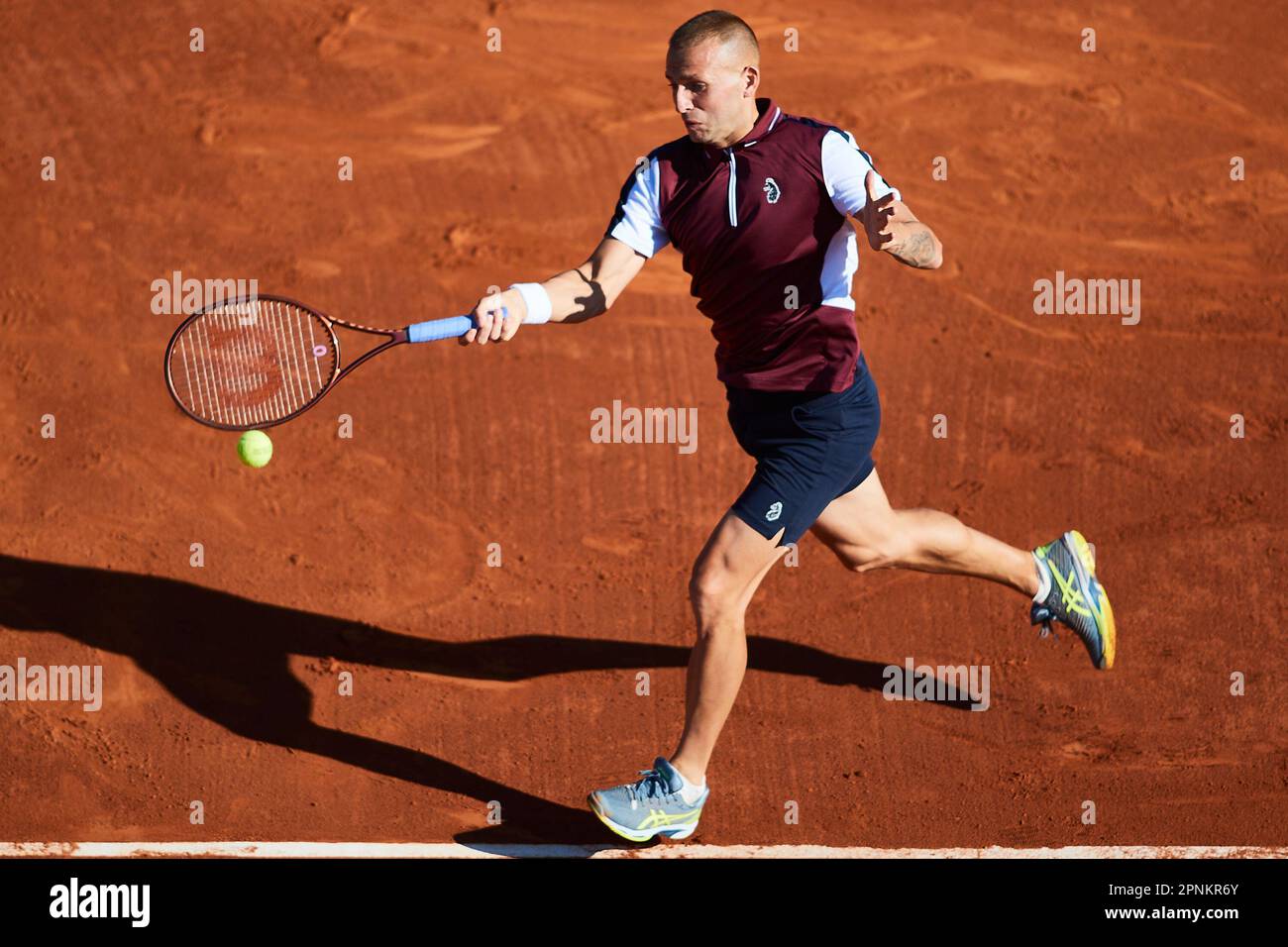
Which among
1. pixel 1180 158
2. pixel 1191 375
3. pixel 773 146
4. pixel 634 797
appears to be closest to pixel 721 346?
pixel 773 146

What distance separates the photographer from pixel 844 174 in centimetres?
477

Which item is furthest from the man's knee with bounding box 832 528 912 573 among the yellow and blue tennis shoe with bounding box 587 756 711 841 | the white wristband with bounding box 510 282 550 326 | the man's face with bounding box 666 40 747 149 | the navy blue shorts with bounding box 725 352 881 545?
the man's face with bounding box 666 40 747 149

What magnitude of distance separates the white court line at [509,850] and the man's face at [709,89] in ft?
8.47

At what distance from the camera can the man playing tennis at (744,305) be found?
4.74m

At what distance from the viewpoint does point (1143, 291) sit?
7551mm

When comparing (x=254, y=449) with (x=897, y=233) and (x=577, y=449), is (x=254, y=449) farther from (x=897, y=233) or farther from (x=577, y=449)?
(x=897, y=233)

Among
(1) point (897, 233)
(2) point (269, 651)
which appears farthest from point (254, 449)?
(1) point (897, 233)

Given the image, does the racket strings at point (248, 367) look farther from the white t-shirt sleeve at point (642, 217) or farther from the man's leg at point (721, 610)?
the man's leg at point (721, 610)

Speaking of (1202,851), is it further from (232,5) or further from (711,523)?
(232,5)

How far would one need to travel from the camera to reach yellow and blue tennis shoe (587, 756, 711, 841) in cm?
506

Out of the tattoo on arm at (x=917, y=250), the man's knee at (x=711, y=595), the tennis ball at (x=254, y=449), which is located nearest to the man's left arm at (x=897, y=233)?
the tattoo on arm at (x=917, y=250)

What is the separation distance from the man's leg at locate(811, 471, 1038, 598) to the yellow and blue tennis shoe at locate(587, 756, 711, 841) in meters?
1.02

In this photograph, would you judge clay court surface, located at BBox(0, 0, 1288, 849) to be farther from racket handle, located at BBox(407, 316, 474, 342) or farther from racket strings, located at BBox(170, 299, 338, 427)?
racket handle, located at BBox(407, 316, 474, 342)

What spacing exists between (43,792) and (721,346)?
3223 mm
